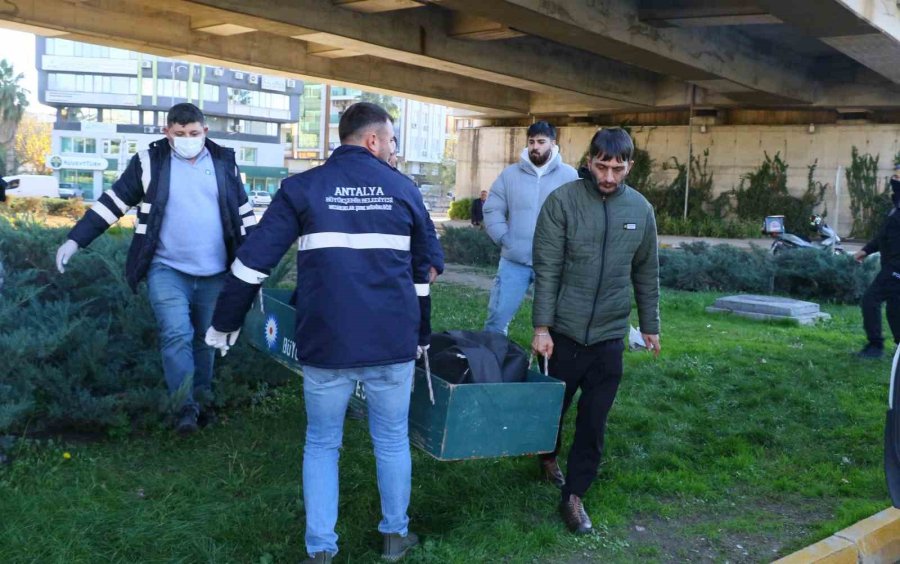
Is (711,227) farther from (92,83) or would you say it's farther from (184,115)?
(92,83)

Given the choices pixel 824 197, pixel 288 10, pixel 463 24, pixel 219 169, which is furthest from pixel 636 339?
pixel 824 197

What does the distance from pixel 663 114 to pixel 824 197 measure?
7.44m

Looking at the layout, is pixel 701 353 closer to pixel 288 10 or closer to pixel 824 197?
pixel 288 10

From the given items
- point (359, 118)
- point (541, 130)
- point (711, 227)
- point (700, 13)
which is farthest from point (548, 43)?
point (359, 118)

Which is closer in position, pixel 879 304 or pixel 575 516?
pixel 575 516

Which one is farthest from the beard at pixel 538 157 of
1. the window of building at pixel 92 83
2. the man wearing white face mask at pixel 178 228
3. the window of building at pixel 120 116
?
the window of building at pixel 120 116

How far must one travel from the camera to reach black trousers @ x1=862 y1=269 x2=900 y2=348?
331 inches

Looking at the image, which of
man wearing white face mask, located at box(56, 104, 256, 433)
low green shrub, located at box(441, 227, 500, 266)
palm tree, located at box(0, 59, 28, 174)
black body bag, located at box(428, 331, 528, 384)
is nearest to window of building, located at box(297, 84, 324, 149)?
palm tree, located at box(0, 59, 28, 174)

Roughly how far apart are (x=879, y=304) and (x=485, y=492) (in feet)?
19.0

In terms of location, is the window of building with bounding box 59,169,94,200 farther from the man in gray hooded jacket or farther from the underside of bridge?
the man in gray hooded jacket

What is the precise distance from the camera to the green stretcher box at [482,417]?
12.9 feet

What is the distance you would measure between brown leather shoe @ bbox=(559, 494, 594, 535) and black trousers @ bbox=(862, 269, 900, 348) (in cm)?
512

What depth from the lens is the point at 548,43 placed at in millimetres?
25984

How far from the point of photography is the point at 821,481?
5512mm
